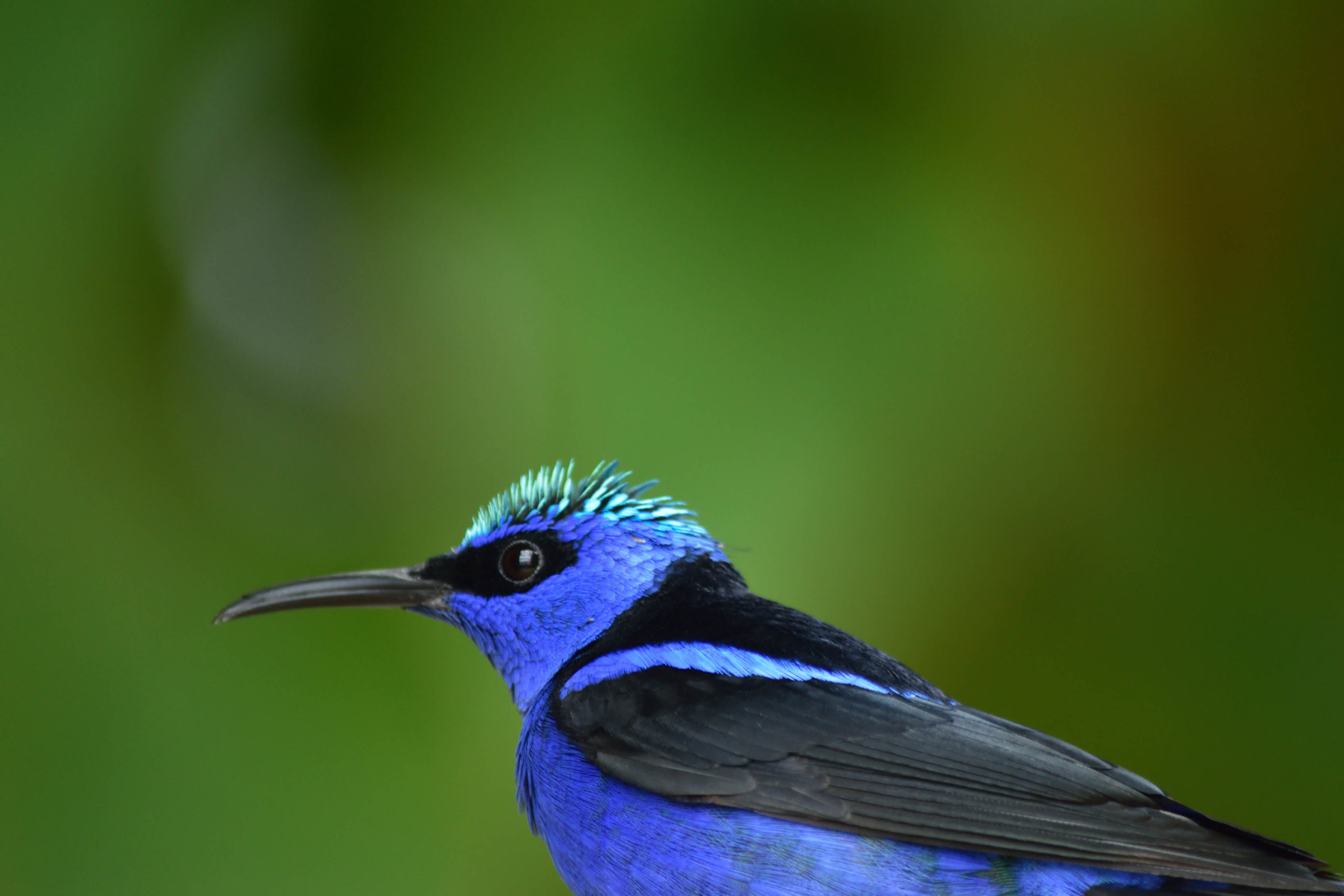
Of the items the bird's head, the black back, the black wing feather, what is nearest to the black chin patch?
the bird's head

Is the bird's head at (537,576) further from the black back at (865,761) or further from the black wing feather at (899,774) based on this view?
the black wing feather at (899,774)

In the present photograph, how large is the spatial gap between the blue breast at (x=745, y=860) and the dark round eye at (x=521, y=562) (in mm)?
485

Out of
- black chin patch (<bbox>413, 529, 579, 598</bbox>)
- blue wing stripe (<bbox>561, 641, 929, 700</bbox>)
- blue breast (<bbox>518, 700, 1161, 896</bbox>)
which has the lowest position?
blue breast (<bbox>518, 700, 1161, 896</bbox>)

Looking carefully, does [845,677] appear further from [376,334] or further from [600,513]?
[376,334]

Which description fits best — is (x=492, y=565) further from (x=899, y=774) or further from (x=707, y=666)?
(x=899, y=774)

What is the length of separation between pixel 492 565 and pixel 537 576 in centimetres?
10

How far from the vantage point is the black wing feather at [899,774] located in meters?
1.83

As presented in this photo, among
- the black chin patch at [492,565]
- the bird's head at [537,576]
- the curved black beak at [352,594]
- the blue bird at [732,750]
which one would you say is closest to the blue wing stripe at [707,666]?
the blue bird at [732,750]

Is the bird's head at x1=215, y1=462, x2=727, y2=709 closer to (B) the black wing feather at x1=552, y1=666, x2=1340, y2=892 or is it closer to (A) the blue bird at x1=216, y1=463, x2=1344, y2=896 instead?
(A) the blue bird at x1=216, y1=463, x2=1344, y2=896

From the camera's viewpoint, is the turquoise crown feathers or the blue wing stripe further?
the turquoise crown feathers

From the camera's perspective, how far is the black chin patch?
2.48 metres

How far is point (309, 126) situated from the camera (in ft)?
13.1

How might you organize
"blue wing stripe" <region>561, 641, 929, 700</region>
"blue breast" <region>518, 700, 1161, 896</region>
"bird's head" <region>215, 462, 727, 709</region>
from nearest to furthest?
1. "blue breast" <region>518, 700, 1161, 896</region>
2. "blue wing stripe" <region>561, 641, 929, 700</region>
3. "bird's head" <region>215, 462, 727, 709</region>

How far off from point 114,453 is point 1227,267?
360 cm
